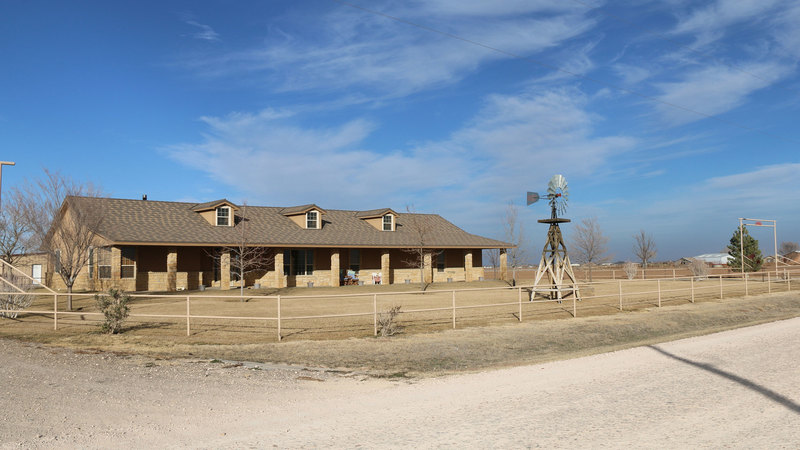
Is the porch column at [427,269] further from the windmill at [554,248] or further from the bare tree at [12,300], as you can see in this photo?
the bare tree at [12,300]

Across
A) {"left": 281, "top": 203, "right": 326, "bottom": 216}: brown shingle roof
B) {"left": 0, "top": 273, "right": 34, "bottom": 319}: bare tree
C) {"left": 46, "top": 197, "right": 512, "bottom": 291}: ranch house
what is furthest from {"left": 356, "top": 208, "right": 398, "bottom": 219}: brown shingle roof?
{"left": 0, "top": 273, "right": 34, "bottom": 319}: bare tree

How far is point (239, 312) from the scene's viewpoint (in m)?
19.8

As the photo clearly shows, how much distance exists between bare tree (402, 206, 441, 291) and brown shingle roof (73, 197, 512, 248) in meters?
0.23

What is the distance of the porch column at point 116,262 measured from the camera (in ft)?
90.9

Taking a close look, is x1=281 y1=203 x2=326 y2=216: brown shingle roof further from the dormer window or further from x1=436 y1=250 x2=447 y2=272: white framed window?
x1=436 y1=250 x2=447 y2=272: white framed window

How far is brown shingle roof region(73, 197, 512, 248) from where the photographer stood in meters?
29.1

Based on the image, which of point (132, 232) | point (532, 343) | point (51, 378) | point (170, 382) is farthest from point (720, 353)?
point (132, 232)

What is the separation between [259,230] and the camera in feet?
110

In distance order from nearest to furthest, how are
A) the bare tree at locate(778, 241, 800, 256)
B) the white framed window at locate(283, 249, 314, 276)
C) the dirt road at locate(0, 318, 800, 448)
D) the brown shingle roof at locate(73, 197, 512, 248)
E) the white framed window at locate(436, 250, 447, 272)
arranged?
the dirt road at locate(0, 318, 800, 448)
the brown shingle roof at locate(73, 197, 512, 248)
the white framed window at locate(283, 249, 314, 276)
the white framed window at locate(436, 250, 447, 272)
the bare tree at locate(778, 241, 800, 256)

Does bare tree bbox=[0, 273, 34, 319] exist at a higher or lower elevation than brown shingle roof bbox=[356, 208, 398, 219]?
lower

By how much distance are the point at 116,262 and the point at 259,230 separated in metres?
8.31

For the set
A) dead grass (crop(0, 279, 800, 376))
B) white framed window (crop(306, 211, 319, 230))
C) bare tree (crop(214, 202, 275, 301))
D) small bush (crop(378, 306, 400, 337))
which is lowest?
dead grass (crop(0, 279, 800, 376))

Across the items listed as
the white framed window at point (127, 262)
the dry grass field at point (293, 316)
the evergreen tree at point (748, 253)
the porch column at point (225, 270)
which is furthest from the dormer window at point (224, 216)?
the evergreen tree at point (748, 253)

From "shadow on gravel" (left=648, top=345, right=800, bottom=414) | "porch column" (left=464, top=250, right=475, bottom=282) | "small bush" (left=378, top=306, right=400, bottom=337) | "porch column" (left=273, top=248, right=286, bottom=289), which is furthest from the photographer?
"porch column" (left=464, top=250, right=475, bottom=282)
